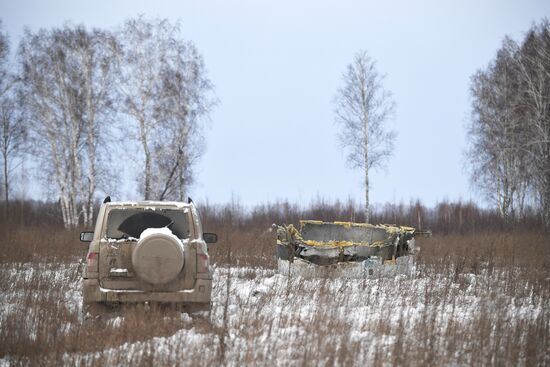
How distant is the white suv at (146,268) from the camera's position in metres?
7.88

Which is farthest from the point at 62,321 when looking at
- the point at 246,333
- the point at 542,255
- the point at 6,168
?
the point at 6,168

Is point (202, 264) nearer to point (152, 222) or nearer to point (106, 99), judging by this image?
point (152, 222)

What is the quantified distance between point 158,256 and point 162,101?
21723 mm

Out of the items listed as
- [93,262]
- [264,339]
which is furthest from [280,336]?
[93,262]

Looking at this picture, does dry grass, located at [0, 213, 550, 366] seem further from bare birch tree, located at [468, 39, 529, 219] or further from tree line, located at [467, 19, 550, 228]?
bare birch tree, located at [468, 39, 529, 219]

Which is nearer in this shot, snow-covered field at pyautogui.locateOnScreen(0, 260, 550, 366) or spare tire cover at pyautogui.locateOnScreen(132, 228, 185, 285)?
snow-covered field at pyautogui.locateOnScreen(0, 260, 550, 366)

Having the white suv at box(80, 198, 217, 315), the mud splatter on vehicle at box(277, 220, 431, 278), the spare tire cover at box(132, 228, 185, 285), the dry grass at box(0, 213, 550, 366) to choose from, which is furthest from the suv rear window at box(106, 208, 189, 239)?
the mud splatter on vehicle at box(277, 220, 431, 278)

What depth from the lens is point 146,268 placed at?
7.90m

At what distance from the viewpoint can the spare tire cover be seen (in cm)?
782

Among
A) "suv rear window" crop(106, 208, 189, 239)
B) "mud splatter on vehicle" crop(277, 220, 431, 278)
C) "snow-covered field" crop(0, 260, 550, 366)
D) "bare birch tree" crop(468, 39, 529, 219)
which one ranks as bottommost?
"snow-covered field" crop(0, 260, 550, 366)

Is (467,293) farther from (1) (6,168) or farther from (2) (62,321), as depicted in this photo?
(1) (6,168)

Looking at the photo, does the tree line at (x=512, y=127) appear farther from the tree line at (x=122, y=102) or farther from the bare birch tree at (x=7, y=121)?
the bare birch tree at (x=7, y=121)

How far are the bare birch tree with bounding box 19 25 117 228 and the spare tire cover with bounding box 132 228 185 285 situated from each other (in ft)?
70.6

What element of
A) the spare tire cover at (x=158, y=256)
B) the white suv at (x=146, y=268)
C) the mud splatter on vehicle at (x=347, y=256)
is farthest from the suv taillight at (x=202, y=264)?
the mud splatter on vehicle at (x=347, y=256)
